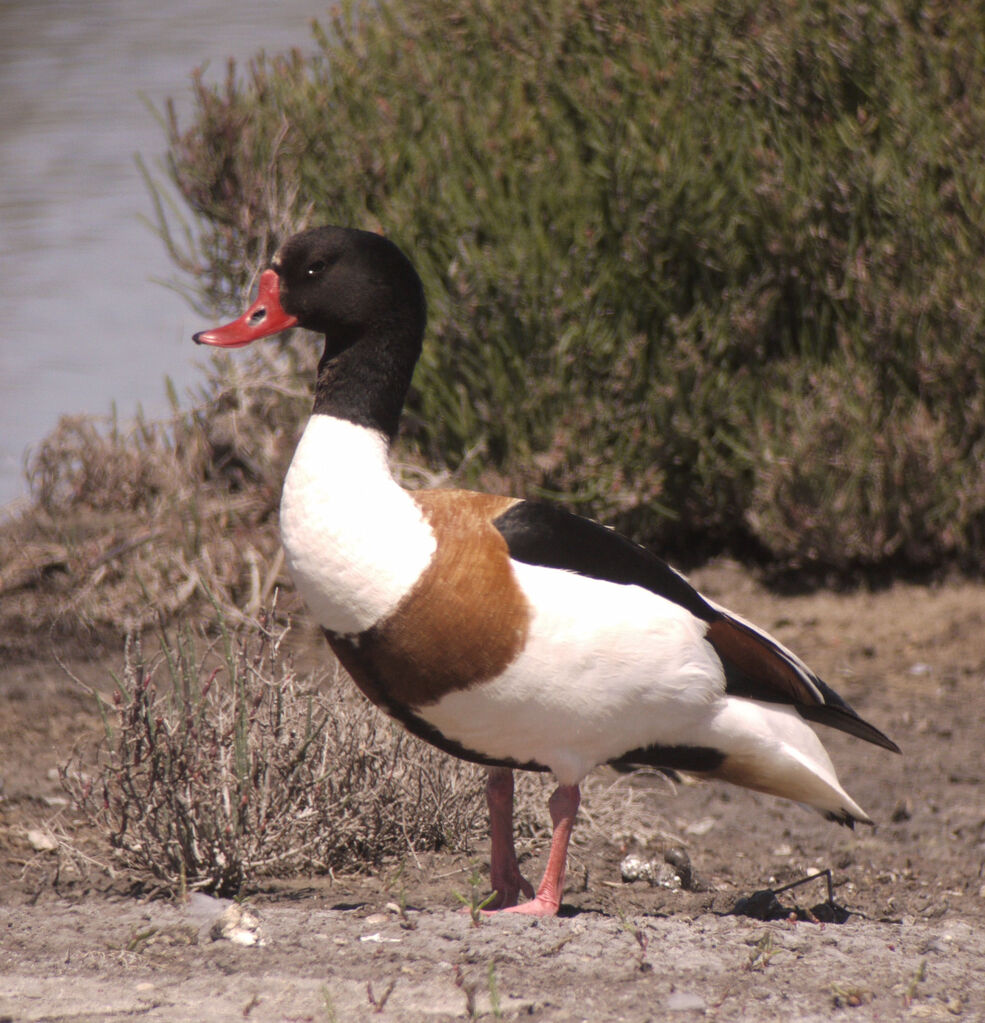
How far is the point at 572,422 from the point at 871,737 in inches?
115

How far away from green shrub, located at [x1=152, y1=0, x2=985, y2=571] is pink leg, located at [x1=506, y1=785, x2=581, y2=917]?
3031 millimetres

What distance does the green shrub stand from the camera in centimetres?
628

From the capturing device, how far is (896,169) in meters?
6.28

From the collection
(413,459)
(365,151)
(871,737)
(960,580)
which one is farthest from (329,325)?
(960,580)

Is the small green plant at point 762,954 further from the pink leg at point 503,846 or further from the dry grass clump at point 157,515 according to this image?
the dry grass clump at point 157,515

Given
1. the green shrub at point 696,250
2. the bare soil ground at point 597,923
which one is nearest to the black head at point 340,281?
the bare soil ground at point 597,923

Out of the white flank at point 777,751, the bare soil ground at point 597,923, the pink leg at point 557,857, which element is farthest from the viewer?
the white flank at point 777,751

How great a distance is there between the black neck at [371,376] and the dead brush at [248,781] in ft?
2.00

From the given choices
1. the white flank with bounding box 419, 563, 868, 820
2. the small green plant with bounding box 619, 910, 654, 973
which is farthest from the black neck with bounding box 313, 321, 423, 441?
the small green plant with bounding box 619, 910, 654, 973

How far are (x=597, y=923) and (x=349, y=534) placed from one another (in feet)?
3.34

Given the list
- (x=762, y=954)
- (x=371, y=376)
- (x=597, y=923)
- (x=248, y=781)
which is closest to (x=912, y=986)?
(x=762, y=954)

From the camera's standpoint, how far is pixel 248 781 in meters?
3.44

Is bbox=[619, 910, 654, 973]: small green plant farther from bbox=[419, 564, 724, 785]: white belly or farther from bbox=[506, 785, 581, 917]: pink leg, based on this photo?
bbox=[419, 564, 724, 785]: white belly

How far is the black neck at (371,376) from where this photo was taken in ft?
10.7
